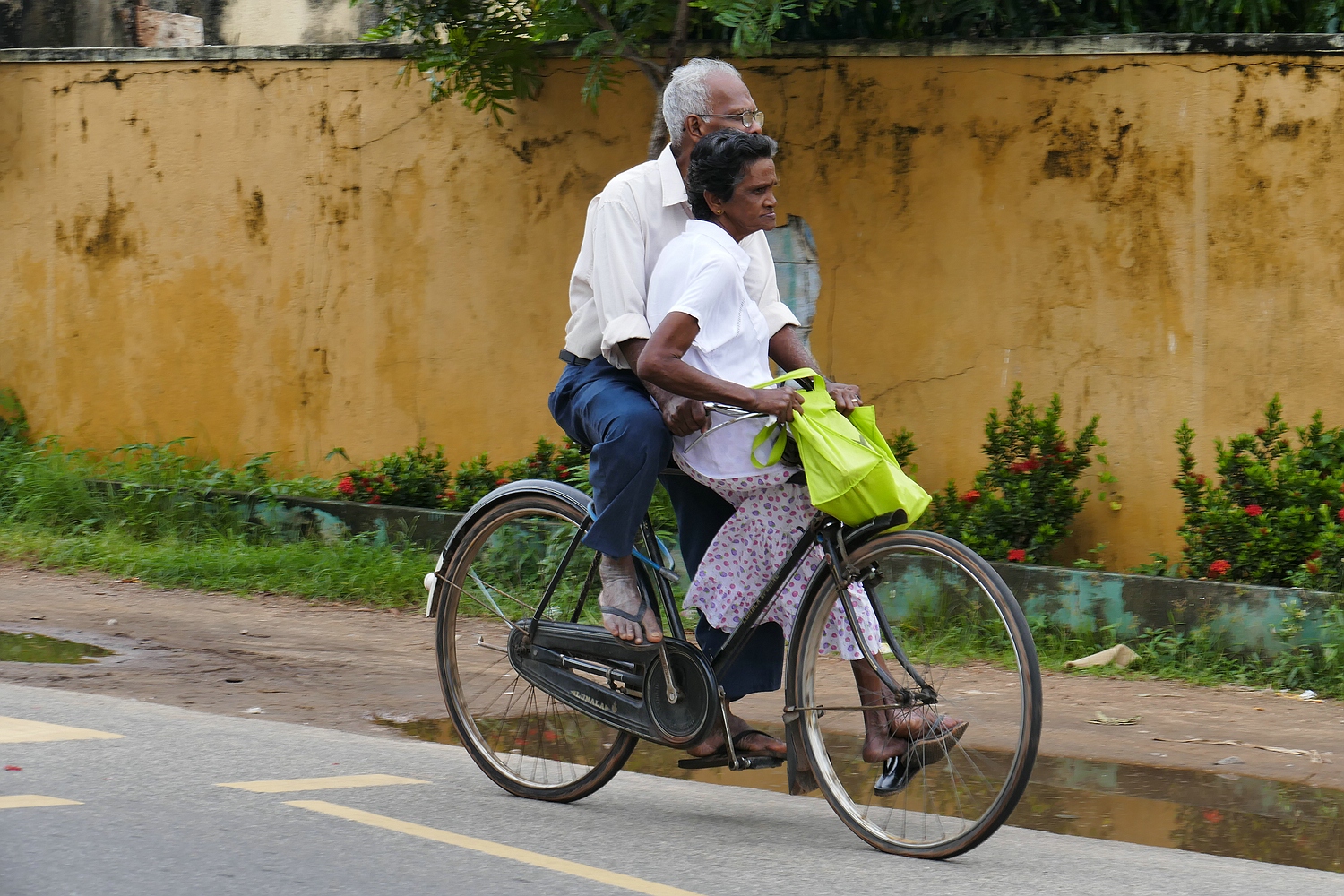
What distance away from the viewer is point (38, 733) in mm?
4234

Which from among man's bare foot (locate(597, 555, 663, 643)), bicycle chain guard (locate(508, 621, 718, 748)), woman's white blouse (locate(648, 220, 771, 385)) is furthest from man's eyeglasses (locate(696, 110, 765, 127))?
bicycle chain guard (locate(508, 621, 718, 748))

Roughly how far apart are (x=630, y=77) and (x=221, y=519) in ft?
11.2

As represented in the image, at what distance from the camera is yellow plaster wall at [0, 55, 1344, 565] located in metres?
6.46

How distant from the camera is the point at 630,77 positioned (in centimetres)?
778

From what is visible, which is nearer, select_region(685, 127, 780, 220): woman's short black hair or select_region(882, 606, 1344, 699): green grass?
select_region(685, 127, 780, 220): woman's short black hair

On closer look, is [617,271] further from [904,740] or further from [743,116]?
[904,740]

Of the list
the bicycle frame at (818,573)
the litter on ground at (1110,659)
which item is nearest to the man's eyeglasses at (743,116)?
the bicycle frame at (818,573)

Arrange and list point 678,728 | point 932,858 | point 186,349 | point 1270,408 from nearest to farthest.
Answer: point 932,858, point 678,728, point 1270,408, point 186,349

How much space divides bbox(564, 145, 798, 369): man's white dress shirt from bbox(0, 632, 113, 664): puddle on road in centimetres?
311

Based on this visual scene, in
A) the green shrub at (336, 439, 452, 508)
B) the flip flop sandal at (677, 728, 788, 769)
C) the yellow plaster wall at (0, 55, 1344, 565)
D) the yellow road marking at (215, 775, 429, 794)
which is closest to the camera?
the flip flop sandal at (677, 728, 788, 769)

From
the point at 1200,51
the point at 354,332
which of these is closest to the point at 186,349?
the point at 354,332

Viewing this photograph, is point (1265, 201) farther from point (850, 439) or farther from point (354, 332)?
point (354, 332)

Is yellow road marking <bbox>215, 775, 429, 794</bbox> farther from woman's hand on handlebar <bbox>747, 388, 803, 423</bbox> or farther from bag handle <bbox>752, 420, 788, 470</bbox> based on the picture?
woman's hand on handlebar <bbox>747, 388, 803, 423</bbox>

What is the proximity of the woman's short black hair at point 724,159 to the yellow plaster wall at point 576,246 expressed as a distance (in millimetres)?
3631
